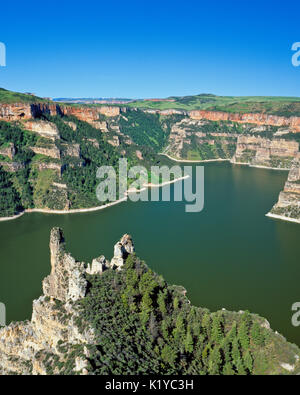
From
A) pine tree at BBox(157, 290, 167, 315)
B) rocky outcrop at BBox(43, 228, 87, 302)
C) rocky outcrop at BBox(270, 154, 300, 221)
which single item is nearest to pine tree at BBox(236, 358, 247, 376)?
pine tree at BBox(157, 290, 167, 315)

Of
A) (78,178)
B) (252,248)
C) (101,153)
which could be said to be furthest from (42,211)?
(252,248)

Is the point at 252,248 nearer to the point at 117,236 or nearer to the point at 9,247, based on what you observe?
the point at 117,236

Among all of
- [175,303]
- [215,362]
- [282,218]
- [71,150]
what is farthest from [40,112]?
[215,362]

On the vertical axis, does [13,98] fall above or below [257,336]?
above

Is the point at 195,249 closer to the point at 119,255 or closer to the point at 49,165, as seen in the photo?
the point at 119,255

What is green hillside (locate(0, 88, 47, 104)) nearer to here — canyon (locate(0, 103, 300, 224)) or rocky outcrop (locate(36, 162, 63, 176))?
canyon (locate(0, 103, 300, 224))

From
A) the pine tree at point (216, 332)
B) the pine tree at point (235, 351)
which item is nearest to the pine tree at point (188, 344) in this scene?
the pine tree at point (216, 332)

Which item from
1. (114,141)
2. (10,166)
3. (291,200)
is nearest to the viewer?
(291,200)

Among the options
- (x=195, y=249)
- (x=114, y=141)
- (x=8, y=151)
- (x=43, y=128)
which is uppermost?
(x=43, y=128)

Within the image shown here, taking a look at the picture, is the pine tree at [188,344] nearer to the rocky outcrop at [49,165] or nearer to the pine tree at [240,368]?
the pine tree at [240,368]
